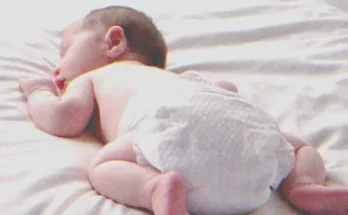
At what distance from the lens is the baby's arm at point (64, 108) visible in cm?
109

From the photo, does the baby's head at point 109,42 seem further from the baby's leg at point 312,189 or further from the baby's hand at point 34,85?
the baby's leg at point 312,189

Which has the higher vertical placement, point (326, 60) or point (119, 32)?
point (119, 32)

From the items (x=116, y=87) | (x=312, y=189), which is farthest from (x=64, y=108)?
(x=312, y=189)

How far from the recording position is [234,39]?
151 cm

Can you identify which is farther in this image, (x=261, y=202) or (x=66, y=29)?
(x=66, y=29)

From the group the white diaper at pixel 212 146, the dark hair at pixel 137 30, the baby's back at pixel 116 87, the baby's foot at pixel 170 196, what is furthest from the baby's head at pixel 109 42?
the baby's foot at pixel 170 196

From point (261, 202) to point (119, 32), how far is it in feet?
1.62

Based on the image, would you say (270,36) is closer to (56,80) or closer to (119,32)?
(119,32)

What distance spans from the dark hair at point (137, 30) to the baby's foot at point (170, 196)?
1.55 ft

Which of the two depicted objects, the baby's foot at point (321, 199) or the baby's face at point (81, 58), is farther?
the baby's face at point (81, 58)

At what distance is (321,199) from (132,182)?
26cm

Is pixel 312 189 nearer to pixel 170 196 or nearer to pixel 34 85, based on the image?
pixel 170 196

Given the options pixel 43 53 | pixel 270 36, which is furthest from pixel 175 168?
pixel 270 36

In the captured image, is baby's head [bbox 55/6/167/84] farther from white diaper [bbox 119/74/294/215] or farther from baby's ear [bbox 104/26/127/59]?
white diaper [bbox 119/74/294/215]
